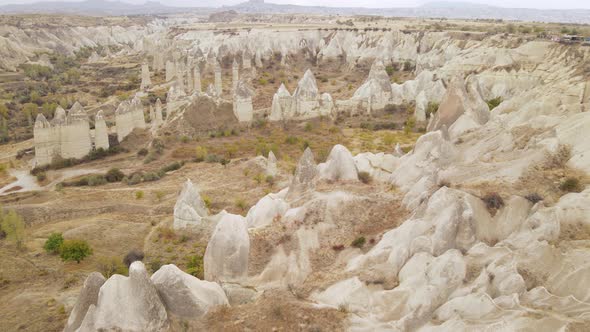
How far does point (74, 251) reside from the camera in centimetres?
1886

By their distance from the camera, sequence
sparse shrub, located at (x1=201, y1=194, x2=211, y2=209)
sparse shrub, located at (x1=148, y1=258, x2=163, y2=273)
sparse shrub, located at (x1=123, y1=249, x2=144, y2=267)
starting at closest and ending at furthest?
sparse shrub, located at (x1=148, y1=258, x2=163, y2=273), sparse shrub, located at (x1=123, y1=249, x2=144, y2=267), sparse shrub, located at (x1=201, y1=194, x2=211, y2=209)

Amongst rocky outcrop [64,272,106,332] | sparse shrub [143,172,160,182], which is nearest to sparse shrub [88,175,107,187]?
sparse shrub [143,172,160,182]

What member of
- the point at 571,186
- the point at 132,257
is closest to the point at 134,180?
the point at 132,257

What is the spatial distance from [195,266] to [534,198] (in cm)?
1187

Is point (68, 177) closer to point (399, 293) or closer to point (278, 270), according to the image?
point (278, 270)

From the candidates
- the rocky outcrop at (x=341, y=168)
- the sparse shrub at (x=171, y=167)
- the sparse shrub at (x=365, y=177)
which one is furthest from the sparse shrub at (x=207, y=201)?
the sparse shrub at (x=365, y=177)

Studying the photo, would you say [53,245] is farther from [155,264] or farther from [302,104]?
[302,104]

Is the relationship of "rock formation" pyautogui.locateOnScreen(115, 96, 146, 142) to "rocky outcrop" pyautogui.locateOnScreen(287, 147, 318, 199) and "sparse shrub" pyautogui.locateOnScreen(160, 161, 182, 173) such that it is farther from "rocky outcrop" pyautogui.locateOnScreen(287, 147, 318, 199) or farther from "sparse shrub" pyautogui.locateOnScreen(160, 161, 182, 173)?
"rocky outcrop" pyautogui.locateOnScreen(287, 147, 318, 199)

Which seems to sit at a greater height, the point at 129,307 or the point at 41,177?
the point at 129,307

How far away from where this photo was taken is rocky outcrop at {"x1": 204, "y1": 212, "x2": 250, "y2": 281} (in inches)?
567

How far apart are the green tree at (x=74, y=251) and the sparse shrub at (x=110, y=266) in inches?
25.0

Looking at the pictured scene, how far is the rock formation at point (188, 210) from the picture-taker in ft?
71.1

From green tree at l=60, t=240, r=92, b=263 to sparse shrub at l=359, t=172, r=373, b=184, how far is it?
1138cm

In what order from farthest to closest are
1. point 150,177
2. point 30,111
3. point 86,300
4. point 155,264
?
1. point 30,111
2. point 150,177
3. point 155,264
4. point 86,300
